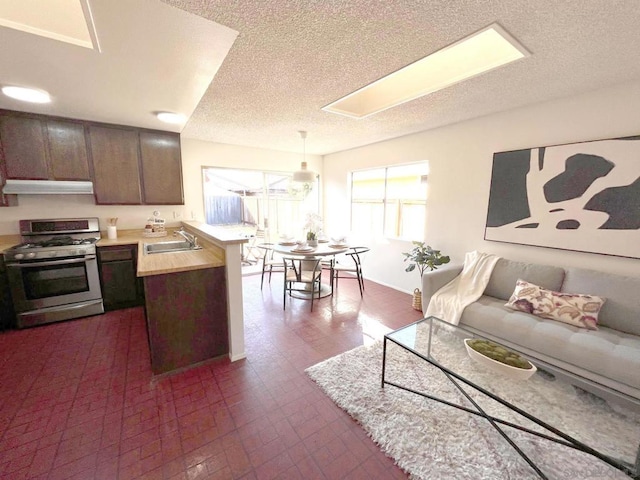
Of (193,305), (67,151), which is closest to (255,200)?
(67,151)

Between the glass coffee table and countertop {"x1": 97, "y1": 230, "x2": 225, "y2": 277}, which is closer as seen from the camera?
the glass coffee table

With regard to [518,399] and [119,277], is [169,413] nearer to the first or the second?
[119,277]

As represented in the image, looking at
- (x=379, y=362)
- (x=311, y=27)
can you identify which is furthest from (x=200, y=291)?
(x=311, y=27)

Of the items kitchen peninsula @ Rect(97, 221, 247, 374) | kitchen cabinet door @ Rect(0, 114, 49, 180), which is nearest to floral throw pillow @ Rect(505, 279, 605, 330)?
kitchen peninsula @ Rect(97, 221, 247, 374)

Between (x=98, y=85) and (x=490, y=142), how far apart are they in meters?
3.83

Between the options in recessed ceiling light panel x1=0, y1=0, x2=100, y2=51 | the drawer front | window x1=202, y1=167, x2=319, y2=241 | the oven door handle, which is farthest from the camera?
window x1=202, y1=167, x2=319, y2=241

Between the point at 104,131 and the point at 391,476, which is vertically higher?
the point at 104,131

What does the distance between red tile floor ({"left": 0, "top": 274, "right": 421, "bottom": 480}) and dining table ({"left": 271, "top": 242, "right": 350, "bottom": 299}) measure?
0.93 metres

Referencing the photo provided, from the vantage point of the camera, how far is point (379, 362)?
2201 millimetres

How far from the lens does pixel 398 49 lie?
163 centimetres

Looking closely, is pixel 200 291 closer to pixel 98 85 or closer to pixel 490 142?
pixel 98 85

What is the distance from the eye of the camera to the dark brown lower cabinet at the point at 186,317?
1963mm

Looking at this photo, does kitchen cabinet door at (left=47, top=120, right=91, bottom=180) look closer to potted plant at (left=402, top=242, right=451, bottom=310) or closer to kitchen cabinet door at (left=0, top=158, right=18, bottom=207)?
kitchen cabinet door at (left=0, top=158, right=18, bottom=207)

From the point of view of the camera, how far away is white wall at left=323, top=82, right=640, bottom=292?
7.02 ft
